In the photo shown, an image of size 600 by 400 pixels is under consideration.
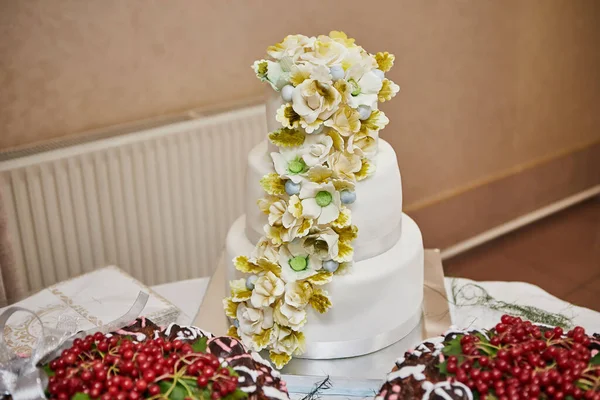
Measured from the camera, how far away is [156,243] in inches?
101

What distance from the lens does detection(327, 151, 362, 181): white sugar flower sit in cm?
146

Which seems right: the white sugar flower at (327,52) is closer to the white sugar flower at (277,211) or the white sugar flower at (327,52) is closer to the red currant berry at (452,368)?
the white sugar flower at (277,211)

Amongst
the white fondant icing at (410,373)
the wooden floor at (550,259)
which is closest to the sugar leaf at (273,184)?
the white fondant icing at (410,373)

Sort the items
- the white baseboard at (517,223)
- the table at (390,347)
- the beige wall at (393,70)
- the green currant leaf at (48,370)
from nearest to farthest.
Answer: the green currant leaf at (48,370), the table at (390,347), the beige wall at (393,70), the white baseboard at (517,223)

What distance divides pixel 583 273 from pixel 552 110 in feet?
3.05

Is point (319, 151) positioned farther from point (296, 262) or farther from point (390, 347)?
point (390, 347)

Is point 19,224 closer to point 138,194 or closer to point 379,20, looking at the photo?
point 138,194

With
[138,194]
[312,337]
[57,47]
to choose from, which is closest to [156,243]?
[138,194]

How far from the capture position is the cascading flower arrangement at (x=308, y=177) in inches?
56.4

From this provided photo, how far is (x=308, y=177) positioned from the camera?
147cm

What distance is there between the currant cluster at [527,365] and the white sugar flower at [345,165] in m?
0.41

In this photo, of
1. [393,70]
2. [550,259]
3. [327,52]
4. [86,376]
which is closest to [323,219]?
[327,52]

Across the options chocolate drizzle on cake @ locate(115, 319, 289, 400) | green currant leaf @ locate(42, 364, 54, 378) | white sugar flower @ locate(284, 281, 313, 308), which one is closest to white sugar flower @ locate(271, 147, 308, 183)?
white sugar flower @ locate(284, 281, 313, 308)

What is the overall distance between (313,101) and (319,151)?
0.35ft
